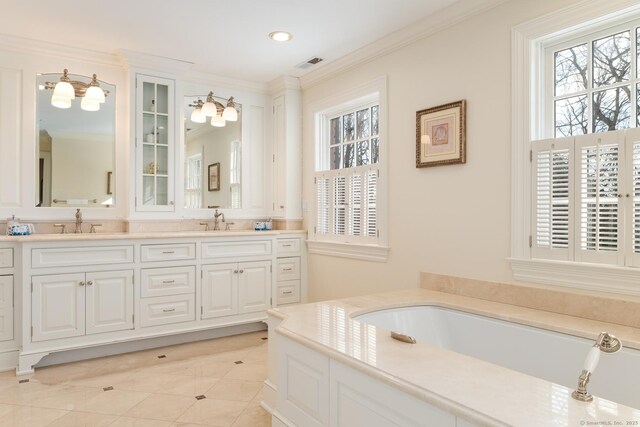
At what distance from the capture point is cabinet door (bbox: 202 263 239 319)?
3.68 metres

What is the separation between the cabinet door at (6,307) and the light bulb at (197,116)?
201cm

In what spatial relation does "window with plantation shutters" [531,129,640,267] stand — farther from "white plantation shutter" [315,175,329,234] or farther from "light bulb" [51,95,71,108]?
"light bulb" [51,95,71,108]

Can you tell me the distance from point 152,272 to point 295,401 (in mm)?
1969

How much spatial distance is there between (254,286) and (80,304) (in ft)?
4.62

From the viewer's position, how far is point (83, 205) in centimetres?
364

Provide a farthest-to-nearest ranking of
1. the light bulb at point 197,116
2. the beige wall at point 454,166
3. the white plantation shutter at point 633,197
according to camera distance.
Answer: the light bulb at point 197,116, the beige wall at point 454,166, the white plantation shutter at point 633,197

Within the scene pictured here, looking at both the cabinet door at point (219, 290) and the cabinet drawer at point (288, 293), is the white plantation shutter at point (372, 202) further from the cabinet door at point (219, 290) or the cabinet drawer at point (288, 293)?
the cabinet door at point (219, 290)

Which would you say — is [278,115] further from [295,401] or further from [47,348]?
[295,401]

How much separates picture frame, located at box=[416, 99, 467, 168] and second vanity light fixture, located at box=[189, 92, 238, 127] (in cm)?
183

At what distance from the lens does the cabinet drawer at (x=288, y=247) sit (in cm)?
412

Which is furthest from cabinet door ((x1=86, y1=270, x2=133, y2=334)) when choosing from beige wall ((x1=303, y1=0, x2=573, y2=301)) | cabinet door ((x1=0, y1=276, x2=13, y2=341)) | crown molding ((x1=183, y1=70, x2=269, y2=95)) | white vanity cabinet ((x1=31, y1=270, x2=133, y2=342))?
crown molding ((x1=183, y1=70, x2=269, y2=95))

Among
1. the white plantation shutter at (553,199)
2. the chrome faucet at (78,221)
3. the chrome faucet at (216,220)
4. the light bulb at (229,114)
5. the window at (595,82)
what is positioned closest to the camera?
the window at (595,82)

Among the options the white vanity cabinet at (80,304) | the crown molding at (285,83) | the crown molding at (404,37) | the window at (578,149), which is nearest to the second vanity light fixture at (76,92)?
the white vanity cabinet at (80,304)

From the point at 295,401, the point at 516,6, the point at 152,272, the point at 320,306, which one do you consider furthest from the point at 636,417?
the point at 152,272
